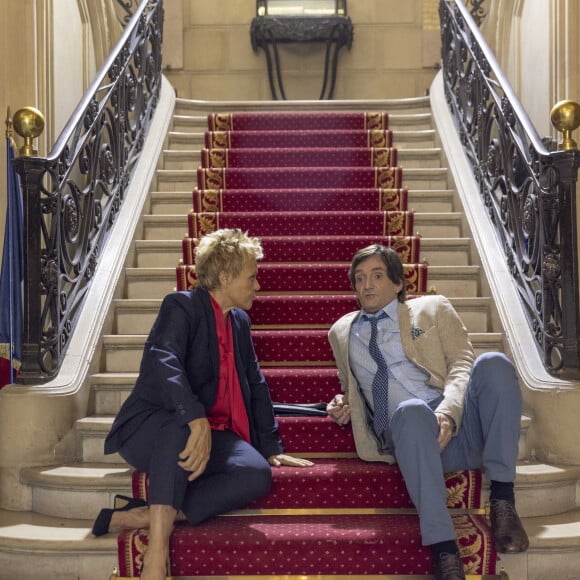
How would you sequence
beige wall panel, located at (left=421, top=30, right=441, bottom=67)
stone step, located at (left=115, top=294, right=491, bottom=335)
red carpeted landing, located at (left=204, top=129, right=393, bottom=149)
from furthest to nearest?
beige wall panel, located at (left=421, top=30, right=441, bottom=67) < red carpeted landing, located at (left=204, top=129, right=393, bottom=149) < stone step, located at (left=115, top=294, right=491, bottom=335)

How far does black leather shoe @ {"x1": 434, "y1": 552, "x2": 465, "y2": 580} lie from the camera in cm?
280

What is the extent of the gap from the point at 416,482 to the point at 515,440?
40 cm

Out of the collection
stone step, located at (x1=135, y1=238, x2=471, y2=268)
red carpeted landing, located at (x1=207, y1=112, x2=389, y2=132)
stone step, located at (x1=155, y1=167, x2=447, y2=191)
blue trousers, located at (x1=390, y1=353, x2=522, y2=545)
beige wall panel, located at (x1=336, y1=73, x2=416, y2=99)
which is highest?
beige wall panel, located at (x1=336, y1=73, x2=416, y2=99)

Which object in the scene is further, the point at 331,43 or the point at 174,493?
the point at 331,43

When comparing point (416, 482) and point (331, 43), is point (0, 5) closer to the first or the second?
point (416, 482)

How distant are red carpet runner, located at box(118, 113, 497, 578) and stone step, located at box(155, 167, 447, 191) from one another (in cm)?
13

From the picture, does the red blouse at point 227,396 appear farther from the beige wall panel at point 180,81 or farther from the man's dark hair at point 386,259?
the beige wall panel at point 180,81

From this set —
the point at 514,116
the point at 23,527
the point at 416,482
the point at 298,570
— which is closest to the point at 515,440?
the point at 416,482

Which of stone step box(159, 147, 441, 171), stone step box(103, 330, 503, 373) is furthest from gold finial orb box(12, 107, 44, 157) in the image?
stone step box(159, 147, 441, 171)

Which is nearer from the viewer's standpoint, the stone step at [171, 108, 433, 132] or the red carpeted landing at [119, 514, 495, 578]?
the red carpeted landing at [119, 514, 495, 578]

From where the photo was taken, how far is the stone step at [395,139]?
6.52 metres

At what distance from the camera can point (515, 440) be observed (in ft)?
9.96

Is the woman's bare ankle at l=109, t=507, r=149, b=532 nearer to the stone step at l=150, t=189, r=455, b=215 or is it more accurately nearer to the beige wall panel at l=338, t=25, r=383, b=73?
the stone step at l=150, t=189, r=455, b=215

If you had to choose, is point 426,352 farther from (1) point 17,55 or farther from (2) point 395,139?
(2) point 395,139
